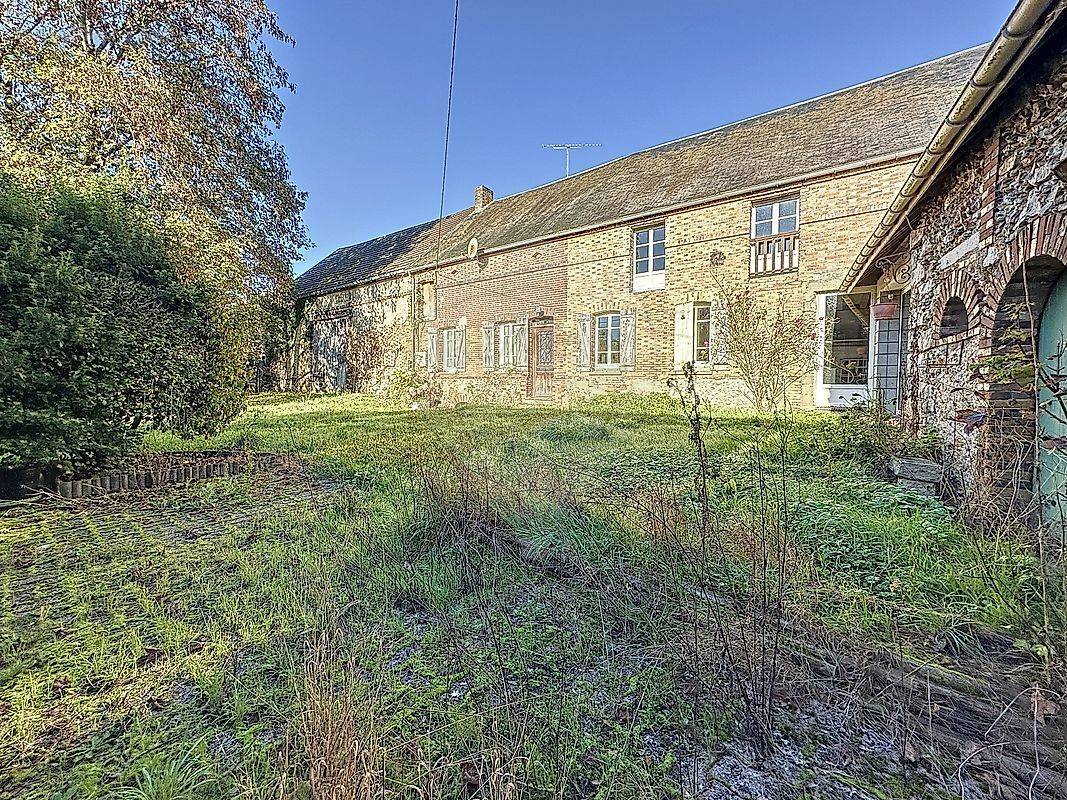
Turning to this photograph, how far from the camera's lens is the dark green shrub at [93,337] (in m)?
3.70

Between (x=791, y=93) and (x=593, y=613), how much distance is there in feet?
52.9

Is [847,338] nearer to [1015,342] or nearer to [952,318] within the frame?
[952,318]

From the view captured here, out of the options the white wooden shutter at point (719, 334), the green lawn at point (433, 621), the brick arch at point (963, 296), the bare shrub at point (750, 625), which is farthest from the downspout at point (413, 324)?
the bare shrub at point (750, 625)

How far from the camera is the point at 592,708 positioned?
72.0 inches

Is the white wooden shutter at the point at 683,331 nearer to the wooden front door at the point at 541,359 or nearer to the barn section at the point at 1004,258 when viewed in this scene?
the wooden front door at the point at 541,359

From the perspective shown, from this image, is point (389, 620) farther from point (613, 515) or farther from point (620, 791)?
point (613, 515)

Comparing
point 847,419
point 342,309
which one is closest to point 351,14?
point 847,419

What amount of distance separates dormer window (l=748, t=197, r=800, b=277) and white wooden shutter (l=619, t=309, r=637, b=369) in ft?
9.81

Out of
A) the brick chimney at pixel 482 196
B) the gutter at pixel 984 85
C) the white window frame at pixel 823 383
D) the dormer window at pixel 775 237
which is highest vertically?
the brick chimney at pixel 482 196

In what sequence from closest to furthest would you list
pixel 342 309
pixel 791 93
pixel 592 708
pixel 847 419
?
1. pixel 592 708
2. pixel 847 419
3. pixel 791 93
4. pixel 342 309

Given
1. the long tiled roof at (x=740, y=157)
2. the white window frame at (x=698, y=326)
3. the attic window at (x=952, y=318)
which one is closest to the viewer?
the attic window at (x=952, y=318)

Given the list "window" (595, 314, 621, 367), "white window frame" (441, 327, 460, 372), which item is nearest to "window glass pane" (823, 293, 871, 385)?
"window" (595, 314, 621, 367)

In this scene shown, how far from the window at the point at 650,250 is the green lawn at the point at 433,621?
9083mm

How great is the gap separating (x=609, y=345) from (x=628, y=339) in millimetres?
714
